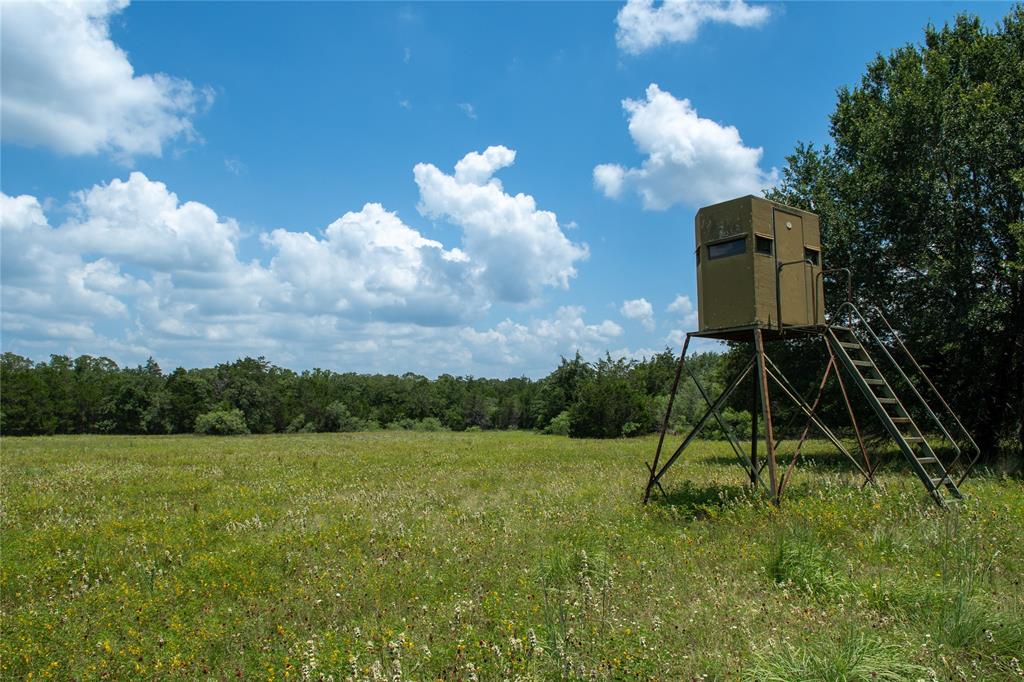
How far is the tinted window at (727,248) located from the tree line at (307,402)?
40824mm

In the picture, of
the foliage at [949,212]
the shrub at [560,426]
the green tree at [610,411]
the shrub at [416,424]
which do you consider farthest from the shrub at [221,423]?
the foliage at [949,212]

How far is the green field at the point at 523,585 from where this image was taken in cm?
548

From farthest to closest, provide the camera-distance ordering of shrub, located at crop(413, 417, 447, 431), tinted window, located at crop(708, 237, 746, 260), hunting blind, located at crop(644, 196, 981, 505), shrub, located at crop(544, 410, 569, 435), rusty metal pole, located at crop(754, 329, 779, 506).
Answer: shrub, located at crop(413, 417, 447, 431) < shrub, located at crop(544, 410, 569, 435) < tinted window, located at crop(708, 237, 746, 260) < hunting blind, located at crop(644, 196, 981, 505) < rusty metal pole, located at crop(754, 329, 779, 506)

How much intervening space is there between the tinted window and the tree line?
4082cm

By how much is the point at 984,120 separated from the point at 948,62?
160 inches

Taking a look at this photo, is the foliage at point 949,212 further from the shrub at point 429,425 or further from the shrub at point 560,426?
the shrub at point 429,425

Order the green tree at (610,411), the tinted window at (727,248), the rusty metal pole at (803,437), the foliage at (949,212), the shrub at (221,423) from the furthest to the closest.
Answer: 1. the shrub at (221,423)
2. the green tree at (610,411)
3. the foliage at (949,212)
4. the tinted window at (727,248)
5. the rusty metal pole at (803,437)

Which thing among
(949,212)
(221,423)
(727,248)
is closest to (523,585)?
(727,248)

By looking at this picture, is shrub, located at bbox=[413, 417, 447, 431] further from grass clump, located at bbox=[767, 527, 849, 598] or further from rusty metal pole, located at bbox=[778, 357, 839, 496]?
grass clump, located at bbox=[767, 527, 849, 598]

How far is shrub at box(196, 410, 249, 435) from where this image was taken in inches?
2899

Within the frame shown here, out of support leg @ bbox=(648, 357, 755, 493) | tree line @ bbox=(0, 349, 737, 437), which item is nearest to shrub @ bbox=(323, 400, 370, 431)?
tree line @ bbox=(0, 349, 737, 437)

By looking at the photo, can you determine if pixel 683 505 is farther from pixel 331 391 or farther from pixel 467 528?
pixel 331 391

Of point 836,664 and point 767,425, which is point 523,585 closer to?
point 836,664

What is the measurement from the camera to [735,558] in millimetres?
8734
